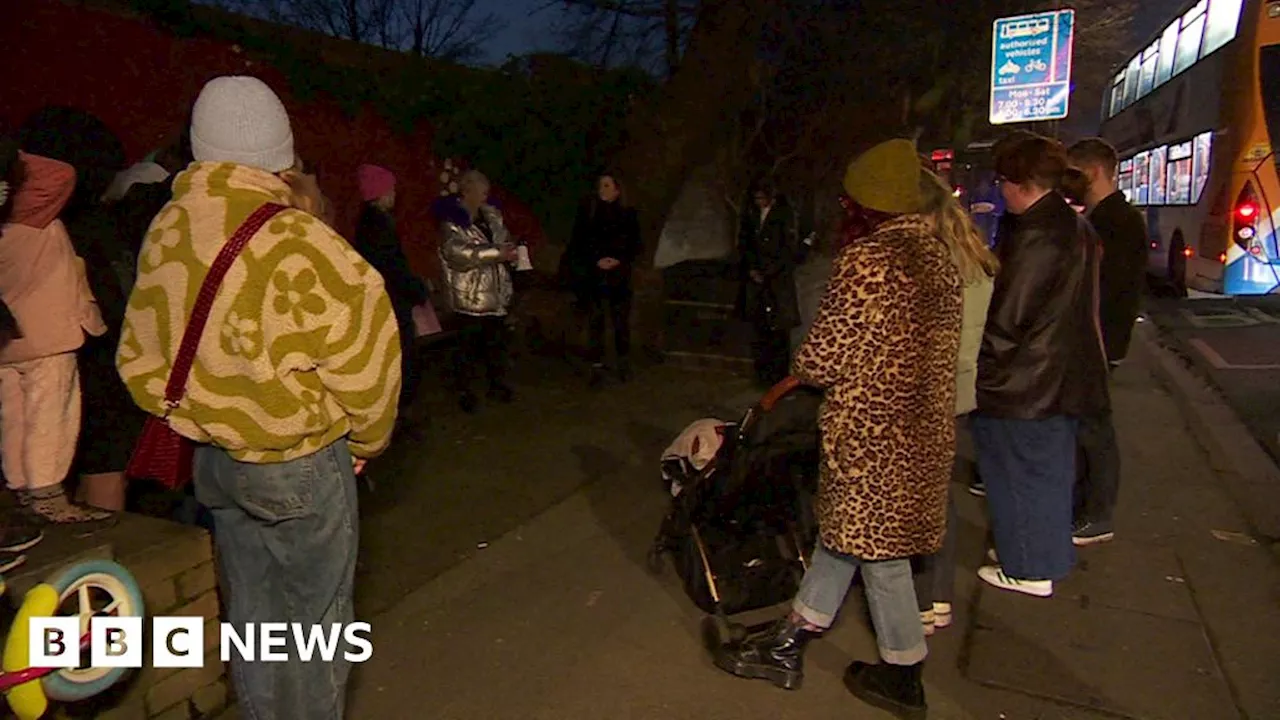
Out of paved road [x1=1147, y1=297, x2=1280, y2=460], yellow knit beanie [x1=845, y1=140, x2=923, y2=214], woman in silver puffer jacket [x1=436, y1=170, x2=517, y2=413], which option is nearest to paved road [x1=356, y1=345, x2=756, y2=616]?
woman in silver puffer jacket [x1=436, y1=170, x2=517, y2=413]

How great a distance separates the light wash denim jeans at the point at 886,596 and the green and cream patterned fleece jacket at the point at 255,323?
1775 millimetres

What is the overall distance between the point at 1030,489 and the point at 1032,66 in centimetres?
1375

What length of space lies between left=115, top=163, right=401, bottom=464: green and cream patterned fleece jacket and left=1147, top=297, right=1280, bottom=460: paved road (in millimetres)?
6426

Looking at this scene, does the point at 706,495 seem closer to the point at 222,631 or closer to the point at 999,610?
the point at 999,610

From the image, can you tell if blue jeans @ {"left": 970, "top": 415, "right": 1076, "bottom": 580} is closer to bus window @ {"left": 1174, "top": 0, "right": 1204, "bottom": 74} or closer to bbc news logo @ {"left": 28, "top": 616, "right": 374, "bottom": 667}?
bbc news logo @ {"left": 28, "top": 616, "right": 374, "bottom": 667}

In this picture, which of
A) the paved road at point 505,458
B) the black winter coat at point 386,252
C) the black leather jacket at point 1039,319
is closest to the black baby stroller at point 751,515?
the black leather jacket at point 1039,319

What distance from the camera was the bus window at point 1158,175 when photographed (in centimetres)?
1530

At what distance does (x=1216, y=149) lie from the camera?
41.1ft

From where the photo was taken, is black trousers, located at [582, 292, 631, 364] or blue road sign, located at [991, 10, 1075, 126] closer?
A: black trousers, located at [582, 292, 631, 364]

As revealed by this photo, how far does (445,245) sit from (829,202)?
11237mm

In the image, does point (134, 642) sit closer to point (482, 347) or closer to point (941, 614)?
point (941, 614)

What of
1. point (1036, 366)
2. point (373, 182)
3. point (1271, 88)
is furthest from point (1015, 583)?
point (1271, 88)

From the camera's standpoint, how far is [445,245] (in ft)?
21.2

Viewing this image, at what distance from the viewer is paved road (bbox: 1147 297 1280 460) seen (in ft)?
24.7
